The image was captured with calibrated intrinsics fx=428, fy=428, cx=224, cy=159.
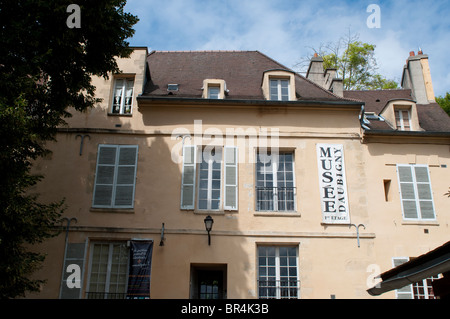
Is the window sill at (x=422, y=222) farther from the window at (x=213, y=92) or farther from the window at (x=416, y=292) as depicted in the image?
the window at (x=213, y=92)

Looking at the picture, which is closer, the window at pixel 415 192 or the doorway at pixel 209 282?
the doorway at pixel 209 282

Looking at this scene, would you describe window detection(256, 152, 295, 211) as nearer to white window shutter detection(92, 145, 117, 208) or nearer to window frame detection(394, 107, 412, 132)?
window frame detection(394, 107, 412, 132)

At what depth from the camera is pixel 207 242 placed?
405 inches

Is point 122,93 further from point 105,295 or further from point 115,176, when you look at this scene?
point 105,295

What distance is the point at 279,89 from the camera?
1220 centimetres

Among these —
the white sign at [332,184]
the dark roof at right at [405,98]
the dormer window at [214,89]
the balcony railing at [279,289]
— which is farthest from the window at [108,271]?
the dark roof at right at [405,98]

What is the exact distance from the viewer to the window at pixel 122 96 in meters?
11.7

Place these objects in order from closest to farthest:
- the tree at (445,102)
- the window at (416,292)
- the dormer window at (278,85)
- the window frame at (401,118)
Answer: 1. the window at (416,292)
2. the dormer window at (278,85)
3. the window frame at (401,118)
4. the tree at (445,102)

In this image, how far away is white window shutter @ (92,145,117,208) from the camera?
10.6 metres

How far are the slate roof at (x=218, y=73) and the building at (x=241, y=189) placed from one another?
0.13m

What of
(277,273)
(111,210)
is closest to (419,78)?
(277,273)

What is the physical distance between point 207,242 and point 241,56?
23.1 feet
